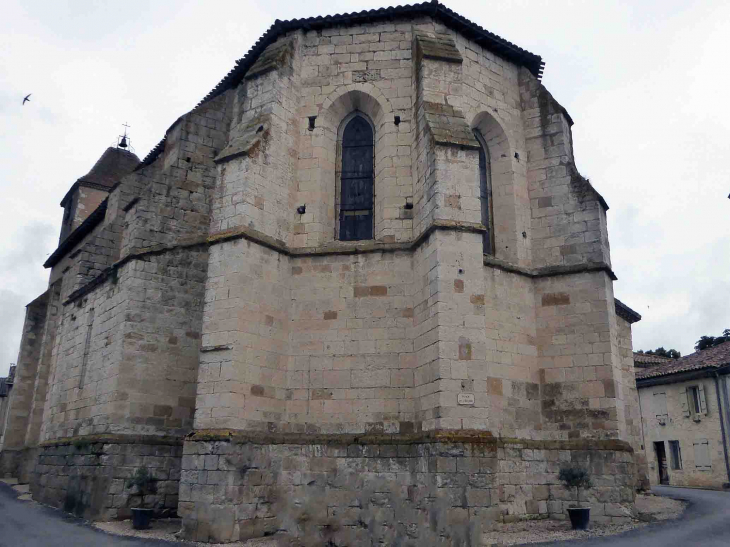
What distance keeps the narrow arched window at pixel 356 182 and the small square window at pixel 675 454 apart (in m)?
18.8

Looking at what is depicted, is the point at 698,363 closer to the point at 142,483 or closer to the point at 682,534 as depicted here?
the point at 682,534

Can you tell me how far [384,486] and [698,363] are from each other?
1894cm

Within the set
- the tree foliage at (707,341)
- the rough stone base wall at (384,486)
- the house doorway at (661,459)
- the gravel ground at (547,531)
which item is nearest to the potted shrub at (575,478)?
the rough stone base wall at (384,486)

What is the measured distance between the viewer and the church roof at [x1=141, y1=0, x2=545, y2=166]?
42.3ft

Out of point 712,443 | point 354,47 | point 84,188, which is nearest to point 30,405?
point 84,188

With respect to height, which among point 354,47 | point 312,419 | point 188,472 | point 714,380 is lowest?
point 188,472

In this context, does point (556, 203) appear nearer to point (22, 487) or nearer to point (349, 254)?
point (349, 254)

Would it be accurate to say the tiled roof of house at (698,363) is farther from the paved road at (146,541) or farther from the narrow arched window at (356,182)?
the narrow arched window at (356,182)

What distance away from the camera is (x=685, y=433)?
79.5 ft

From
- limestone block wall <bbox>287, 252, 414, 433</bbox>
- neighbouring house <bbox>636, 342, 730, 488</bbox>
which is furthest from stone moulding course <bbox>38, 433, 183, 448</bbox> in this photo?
neighbouring house <bbox>636, 342, 730, 488</bbox>

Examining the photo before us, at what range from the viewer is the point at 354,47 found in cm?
1303

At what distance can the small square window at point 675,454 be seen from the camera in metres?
24.4

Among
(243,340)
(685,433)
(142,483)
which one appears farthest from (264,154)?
(685,433)

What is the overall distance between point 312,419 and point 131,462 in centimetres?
406
